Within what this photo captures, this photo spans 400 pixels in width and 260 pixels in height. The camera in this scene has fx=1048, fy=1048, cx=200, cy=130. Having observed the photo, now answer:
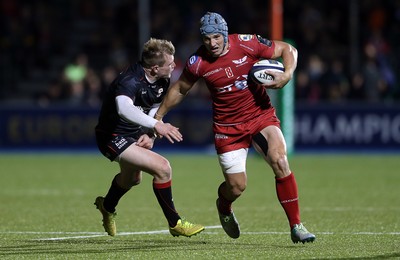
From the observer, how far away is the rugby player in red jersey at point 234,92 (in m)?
9.52

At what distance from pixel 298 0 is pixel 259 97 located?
56.9ft

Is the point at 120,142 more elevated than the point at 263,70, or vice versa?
the point at 263,70

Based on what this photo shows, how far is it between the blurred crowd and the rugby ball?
14586 millimetres

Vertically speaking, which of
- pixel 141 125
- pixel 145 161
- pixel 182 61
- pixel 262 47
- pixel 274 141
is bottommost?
pixel 182 61

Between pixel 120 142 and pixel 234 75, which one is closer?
pixel 234 75

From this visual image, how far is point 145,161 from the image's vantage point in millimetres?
9781

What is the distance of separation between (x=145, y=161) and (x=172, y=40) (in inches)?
645

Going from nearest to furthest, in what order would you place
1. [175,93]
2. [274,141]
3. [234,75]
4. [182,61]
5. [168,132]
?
[168,132] < [274,141] < [234,75] < [175,93] < [182,61]

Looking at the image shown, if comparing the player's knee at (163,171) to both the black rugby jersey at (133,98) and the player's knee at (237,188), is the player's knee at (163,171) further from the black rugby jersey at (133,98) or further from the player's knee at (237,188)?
the player's knee at (237,188)

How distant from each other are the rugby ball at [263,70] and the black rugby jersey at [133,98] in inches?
42.2

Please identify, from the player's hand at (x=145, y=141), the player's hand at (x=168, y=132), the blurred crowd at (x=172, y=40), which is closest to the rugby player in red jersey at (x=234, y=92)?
the player's hand at (x=145, y=141)

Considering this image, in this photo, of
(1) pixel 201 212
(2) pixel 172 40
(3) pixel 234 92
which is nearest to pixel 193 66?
(3) pixel 234 92

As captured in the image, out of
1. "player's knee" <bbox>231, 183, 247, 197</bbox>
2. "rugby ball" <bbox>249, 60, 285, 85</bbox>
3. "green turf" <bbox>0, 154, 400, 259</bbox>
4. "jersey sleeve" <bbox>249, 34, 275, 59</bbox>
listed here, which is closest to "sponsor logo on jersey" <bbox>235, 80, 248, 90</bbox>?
"rugby ball" <bbox>249, 60, 285, 85</bbox>

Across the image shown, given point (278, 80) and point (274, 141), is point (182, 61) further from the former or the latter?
point (278, 80)
